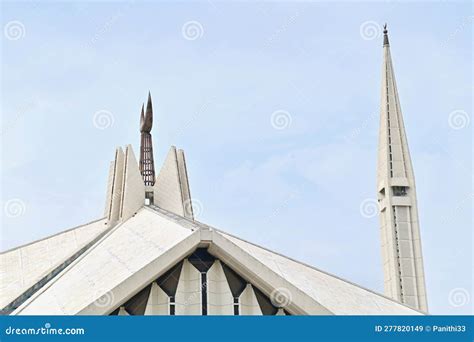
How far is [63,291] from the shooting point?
21.6 meters

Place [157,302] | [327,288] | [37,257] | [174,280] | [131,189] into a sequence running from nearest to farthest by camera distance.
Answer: [157,302], [174,280], [327,288], [37,257], [131,189]

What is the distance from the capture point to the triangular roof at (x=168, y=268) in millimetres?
20344

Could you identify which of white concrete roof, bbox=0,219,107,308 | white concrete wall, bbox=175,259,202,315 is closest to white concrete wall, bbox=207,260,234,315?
white concrete wall, bbox=175,259,202,315

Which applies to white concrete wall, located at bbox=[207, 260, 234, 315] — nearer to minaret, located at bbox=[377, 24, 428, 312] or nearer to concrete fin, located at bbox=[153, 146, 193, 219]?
concrete fin, located at bbox=[153, 146, 193, 219]

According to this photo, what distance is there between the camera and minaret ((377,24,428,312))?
36.2 meters

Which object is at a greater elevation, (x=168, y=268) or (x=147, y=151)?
(x=147, y=151)

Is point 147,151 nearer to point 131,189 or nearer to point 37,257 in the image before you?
point 131,189

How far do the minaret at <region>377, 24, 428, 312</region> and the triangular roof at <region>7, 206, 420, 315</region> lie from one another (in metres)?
11.7

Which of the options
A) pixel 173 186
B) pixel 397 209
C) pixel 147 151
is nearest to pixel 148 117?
pixel 147 151

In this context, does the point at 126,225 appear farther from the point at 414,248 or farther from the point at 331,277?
the point at 414,248

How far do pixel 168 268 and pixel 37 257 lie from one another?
9.14 m

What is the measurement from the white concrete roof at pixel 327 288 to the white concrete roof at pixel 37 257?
5685 millimetres

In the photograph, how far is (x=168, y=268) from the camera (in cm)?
2095
